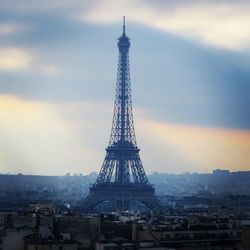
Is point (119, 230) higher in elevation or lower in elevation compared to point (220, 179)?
lower

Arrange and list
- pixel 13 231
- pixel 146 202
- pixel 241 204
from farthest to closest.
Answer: pixel 241 204 < pixel 146 202 < pixel 13 231

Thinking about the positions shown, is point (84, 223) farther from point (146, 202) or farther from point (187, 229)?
point (146, 202)

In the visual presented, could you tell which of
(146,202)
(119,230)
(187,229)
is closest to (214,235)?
(187,229)

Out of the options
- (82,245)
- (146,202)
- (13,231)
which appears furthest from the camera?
(146,202)

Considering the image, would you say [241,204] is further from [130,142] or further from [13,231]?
[13,231]

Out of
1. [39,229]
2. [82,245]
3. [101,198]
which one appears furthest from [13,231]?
[101,198]

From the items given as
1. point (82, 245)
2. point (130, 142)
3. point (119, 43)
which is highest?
point (119, 43)

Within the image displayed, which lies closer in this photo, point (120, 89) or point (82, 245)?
point (82, 245)
